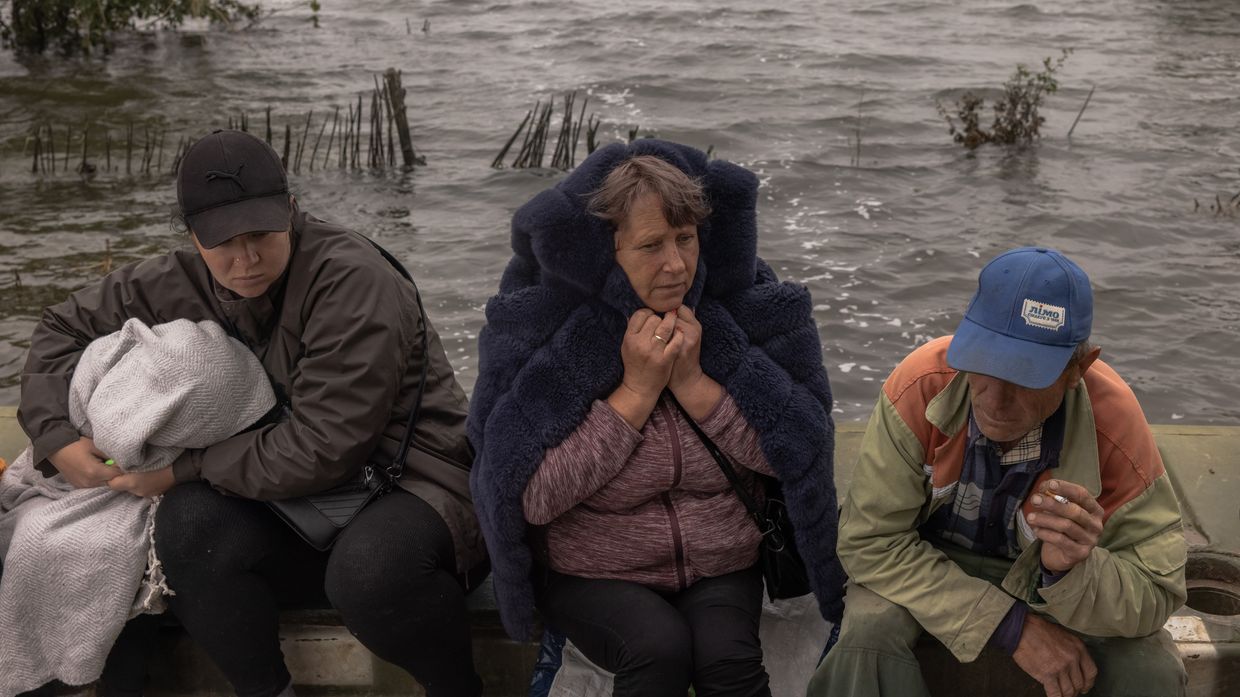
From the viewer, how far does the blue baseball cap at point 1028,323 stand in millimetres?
2551

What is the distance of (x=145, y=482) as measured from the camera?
3.12 m

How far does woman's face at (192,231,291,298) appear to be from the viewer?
307cm

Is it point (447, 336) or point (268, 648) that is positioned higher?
point (268, 648)

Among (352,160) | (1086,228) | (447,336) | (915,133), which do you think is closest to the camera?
(447,336)

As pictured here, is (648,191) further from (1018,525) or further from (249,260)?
(1018,525)

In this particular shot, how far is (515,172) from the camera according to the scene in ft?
37.1

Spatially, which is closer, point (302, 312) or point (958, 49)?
point (302, 312)

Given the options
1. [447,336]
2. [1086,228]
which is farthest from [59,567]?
[1086,228]

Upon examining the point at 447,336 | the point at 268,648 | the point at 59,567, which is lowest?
the point at 447,336

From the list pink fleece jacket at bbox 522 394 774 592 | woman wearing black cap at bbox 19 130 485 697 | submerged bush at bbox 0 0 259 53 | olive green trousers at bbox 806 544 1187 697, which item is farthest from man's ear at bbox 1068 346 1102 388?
submerged bush at bbox 0 0 259 53

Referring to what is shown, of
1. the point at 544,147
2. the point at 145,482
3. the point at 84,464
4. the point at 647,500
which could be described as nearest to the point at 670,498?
the point at 647,500

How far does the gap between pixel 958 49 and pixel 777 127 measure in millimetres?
4151

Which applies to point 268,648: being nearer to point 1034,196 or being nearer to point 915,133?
point 1034,196

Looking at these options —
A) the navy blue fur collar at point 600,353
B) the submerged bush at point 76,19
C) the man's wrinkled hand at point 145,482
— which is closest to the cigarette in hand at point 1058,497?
the navy blue fur collar at point 600,353
